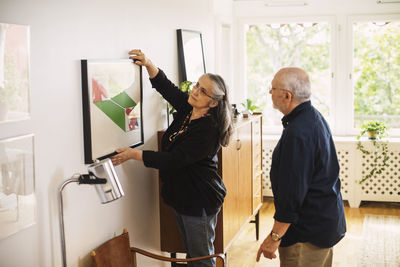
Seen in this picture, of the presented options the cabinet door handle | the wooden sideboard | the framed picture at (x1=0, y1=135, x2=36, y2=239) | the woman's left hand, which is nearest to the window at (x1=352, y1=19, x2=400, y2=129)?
the wooden sideboard

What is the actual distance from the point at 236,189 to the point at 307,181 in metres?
1.48

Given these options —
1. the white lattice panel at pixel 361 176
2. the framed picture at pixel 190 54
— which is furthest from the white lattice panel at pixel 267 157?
the framed picture at pixel 190 54

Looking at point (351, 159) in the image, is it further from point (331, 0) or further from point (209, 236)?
point (209, 236)

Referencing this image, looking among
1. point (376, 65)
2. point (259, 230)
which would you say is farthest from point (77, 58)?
point (376, 65)

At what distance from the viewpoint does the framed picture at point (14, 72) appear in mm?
1688

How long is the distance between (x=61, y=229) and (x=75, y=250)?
30 cm

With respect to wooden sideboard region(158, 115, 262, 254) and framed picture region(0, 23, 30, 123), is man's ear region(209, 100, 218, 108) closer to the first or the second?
wooden sideboard region(158, 115, 262, 254)

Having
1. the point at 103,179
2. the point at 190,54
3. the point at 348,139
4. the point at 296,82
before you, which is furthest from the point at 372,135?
the point at 103,179

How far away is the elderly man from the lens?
210 centimetres

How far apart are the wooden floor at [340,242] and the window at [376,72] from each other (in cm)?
101

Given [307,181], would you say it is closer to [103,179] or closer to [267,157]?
[103,179]

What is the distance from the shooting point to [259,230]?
4738 mm

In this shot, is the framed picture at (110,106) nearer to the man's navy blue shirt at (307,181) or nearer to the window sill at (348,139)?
the man's navy blue shirt at (307,181)

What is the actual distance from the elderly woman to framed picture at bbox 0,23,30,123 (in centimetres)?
74
